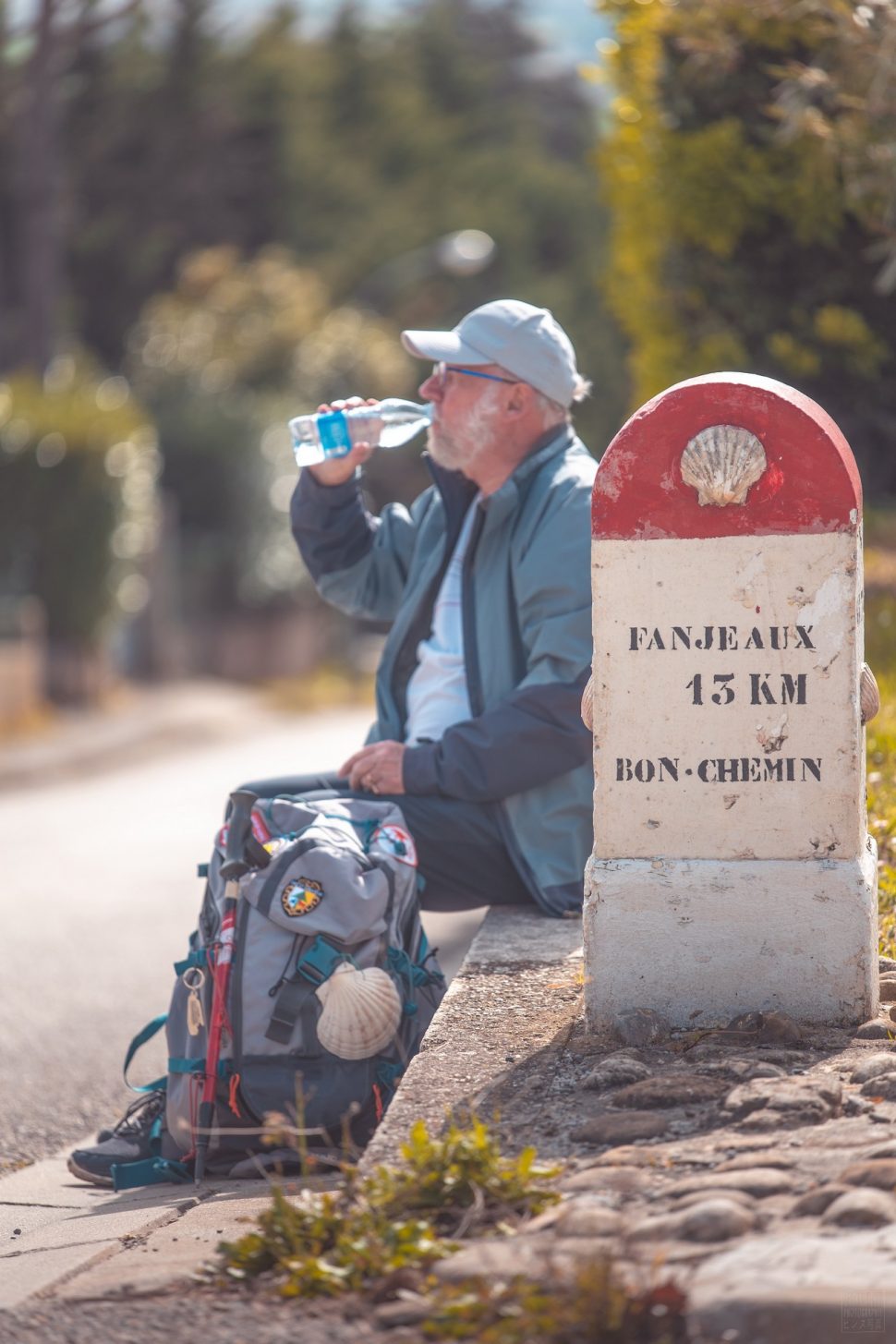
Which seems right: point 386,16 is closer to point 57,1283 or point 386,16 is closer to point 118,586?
point 118,586

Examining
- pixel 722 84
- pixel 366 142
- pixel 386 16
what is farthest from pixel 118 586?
pixel 386 16

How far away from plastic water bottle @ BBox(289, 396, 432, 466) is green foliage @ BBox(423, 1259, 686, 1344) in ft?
9.84

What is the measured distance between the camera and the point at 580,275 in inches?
1716

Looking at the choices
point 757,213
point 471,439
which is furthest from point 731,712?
point 757,213

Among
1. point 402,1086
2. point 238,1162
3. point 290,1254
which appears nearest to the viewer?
point 290,1254

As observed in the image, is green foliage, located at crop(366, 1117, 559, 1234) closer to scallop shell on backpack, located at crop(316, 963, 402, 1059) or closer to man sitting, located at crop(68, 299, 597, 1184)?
scallop shell on backpack, located at crop(316, 963, 402, 1059)

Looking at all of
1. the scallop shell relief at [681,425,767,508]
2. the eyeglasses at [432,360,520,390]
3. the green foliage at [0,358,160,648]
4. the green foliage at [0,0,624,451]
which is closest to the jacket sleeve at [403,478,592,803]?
the eyeglasses at [432,360,520,390]

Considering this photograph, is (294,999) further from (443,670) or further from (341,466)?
(341,466)

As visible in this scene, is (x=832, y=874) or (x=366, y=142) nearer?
(x=832, y=874)

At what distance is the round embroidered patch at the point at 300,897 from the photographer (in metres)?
4.01

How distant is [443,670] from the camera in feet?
16.3

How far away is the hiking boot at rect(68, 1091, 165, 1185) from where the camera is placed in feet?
14.1

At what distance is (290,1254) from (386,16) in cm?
4604

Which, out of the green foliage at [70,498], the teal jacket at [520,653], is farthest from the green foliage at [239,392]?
the teal jacket at [520,653]
